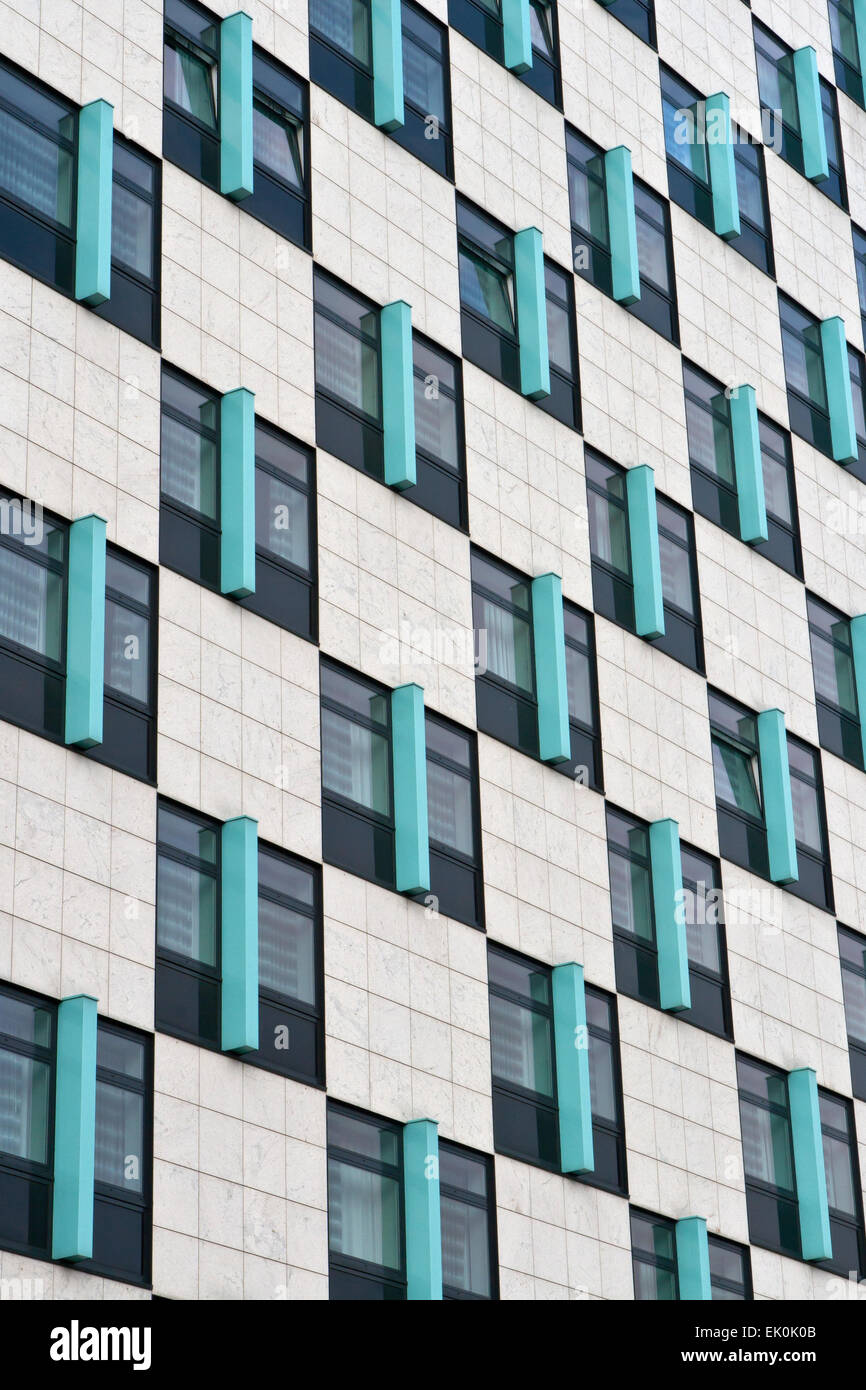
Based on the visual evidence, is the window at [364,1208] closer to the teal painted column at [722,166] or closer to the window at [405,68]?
the window at [405,68]

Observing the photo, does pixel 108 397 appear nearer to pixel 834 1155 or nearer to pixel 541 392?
pixel 541 392

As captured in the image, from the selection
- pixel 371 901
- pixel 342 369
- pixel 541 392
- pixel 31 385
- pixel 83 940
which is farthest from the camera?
pixel 541 392

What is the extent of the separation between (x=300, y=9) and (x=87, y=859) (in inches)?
623

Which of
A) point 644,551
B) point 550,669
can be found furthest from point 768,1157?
point 644,551

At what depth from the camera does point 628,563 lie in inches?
1734

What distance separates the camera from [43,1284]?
29.1 meters

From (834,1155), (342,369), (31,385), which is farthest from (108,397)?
(834,1155)

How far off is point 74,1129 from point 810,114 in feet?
104

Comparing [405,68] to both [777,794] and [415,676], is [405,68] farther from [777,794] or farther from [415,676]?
[777,794]

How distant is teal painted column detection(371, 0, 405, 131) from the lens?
4125 centimetres

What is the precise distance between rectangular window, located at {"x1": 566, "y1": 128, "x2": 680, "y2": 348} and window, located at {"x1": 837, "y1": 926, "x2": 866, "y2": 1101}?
11.4 metres

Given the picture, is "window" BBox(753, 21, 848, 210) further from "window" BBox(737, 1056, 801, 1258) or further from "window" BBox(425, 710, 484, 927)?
"window" BBox(737, 1056, 801, 1258)

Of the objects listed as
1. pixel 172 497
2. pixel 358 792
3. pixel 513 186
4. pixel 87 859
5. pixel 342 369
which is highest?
pixel 513 186

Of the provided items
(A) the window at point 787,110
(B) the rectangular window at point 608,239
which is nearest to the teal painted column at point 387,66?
(B) the rectangular window at point 608,239
